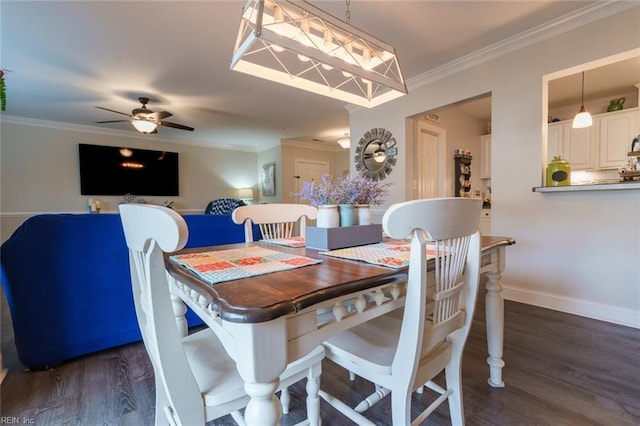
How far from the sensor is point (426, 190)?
4.09 meters

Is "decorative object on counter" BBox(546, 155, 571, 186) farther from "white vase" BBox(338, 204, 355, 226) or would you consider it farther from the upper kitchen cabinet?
"white vase" BBox(338, 204, 355, 226)

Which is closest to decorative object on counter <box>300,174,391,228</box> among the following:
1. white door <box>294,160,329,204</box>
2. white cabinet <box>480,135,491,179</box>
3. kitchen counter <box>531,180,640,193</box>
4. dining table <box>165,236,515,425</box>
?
dining table <box>165,236,515,425</box>

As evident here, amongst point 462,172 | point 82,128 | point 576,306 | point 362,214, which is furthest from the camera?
point 82,128

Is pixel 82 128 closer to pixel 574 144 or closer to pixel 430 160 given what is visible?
pixel 430 160

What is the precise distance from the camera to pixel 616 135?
11.7 feet

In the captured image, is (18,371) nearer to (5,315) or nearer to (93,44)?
(5,315)

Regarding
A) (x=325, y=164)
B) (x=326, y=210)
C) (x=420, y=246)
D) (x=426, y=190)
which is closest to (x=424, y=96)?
(x=426, y=190)

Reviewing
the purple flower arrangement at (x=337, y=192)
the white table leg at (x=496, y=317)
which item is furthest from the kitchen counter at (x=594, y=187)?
the purple flower arrangement at (x=337, y=192)

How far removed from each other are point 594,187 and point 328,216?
226cm

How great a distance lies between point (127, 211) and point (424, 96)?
3401 mm

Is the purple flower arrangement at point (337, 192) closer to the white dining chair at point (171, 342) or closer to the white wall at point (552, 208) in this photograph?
the white dining chair at point (171, 342)

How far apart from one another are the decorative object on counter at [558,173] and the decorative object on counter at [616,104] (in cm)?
236

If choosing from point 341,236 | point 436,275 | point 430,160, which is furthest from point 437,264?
point 430,160

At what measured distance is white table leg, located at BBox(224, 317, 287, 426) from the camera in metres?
0.57
